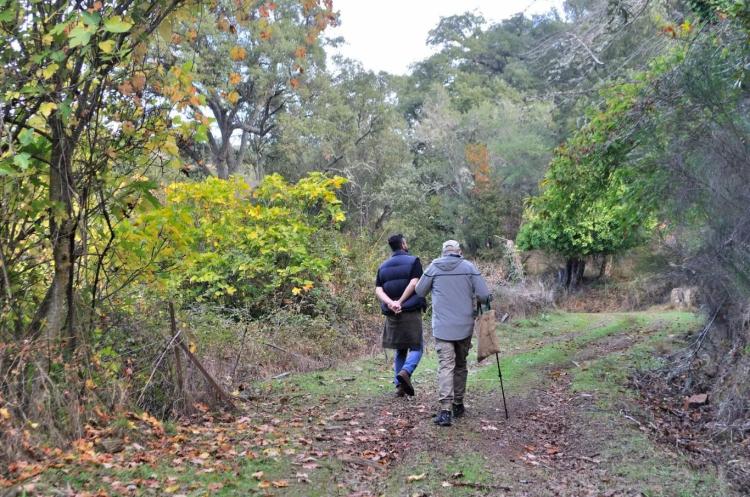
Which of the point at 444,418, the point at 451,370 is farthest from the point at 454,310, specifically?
the point at 444,418

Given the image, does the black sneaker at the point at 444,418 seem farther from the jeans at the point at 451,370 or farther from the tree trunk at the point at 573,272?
the tree trunk at the point at 573,272

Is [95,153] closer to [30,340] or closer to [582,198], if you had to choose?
[30,340]

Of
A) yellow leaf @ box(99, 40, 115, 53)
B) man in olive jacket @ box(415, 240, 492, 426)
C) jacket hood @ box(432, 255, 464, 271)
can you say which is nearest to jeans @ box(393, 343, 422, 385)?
man in olive jacket @ box(415, 240, 492, 426)

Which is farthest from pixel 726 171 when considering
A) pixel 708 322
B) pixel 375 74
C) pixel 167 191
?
pixel 375 74

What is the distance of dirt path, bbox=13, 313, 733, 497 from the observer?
5234 mm

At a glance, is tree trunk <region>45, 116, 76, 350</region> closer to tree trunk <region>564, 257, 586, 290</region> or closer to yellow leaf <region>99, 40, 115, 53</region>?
yellow leaf <region>99, 40, 115, 53</region>

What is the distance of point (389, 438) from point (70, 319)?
333cm

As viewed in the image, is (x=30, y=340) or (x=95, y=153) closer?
(x=30, y=340)

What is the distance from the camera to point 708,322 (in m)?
10.9

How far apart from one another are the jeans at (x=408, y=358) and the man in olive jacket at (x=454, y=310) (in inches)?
31.3

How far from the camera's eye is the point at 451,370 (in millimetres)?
7672

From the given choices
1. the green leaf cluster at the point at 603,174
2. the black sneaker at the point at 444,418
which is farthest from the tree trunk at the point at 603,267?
the black sneaker at the point at 444,418

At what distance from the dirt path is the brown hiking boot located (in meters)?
0.16

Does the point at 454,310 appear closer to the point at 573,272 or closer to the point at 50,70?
the point at 50,70
